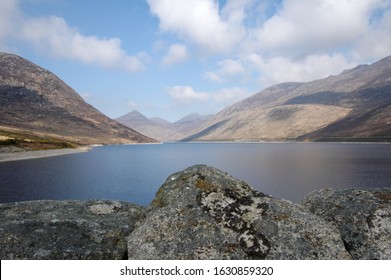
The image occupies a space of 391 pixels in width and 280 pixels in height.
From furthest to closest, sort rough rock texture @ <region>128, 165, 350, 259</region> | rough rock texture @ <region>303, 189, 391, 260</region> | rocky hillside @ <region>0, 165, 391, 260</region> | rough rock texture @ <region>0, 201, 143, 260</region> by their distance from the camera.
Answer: rough rock texture @ <region>0, 201, 143, 260</region> → rough rock texture @ <region>303, 189, 391, 260</region> → rocky hillside @ <region>0, 165, 391, 260</region> → rough rock texture @ <region>128, 165, 350, 259</region>

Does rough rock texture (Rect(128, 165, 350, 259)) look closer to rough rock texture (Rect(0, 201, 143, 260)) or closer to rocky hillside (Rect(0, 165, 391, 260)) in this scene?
rocky hillside (Rect(0, 165, 391, 260))

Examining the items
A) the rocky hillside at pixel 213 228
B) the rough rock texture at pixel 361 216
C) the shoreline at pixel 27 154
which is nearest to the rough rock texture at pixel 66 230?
the rocky hillside at pixel 213 228

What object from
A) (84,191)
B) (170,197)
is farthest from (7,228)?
(84,191)

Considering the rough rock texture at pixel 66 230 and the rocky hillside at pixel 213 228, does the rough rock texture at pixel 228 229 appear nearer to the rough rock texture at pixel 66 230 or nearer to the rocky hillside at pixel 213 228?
the rocky hillside at pixel 213 228

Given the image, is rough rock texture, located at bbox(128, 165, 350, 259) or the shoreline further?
the shoreline

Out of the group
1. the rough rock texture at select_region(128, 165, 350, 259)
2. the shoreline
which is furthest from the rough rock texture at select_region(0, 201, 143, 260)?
the shoreline

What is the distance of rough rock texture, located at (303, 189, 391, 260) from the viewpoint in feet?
30.2

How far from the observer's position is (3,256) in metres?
9.00

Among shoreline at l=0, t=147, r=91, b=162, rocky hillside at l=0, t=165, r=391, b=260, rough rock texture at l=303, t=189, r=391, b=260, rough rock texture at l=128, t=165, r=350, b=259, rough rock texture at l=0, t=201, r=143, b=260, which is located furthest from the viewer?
shoreline at l=0, t=147, r=91, b=162

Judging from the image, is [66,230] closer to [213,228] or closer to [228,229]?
[213,228]

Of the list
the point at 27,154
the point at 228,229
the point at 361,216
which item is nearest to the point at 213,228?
the point at 228,229

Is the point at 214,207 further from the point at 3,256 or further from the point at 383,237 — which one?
the point at 3,256

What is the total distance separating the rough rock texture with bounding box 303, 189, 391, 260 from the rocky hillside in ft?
0.09

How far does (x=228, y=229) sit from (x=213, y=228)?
455 mm
